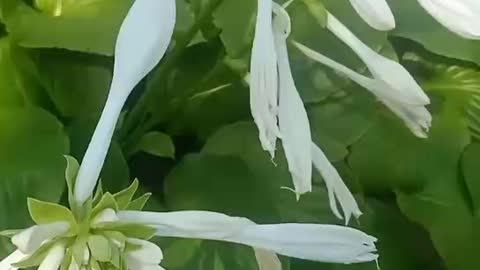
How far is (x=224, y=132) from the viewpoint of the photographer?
34 cm

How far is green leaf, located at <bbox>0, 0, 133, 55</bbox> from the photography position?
325 mm

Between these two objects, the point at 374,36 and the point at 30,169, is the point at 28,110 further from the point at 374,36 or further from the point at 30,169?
the point at 374,36

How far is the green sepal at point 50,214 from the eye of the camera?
26 centimetres

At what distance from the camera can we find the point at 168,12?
0.24m

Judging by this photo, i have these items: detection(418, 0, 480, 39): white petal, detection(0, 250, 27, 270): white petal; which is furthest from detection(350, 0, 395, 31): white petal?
detection(0, 250, 27, 270): white petal

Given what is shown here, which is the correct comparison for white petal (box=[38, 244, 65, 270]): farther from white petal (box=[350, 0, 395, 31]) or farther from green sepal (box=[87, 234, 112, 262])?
white petal (box=[350, 0, 395, 31])

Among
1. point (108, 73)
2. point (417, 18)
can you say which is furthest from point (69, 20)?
point (417, 18)

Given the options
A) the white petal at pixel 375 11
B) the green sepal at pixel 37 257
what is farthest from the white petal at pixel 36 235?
the white petal at pixel 375 11

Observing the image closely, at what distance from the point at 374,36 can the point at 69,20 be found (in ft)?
0.40

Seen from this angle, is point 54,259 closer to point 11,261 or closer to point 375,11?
point 11,261

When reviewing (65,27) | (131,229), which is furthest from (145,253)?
(65,27)

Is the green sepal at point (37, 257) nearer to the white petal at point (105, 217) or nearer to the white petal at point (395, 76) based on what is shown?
the white petal at point (105, 217)

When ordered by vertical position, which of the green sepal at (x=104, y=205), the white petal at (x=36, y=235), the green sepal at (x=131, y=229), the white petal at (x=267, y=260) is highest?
the green sepal at (x=104, y=205)

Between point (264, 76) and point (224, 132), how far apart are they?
0.32 ft
